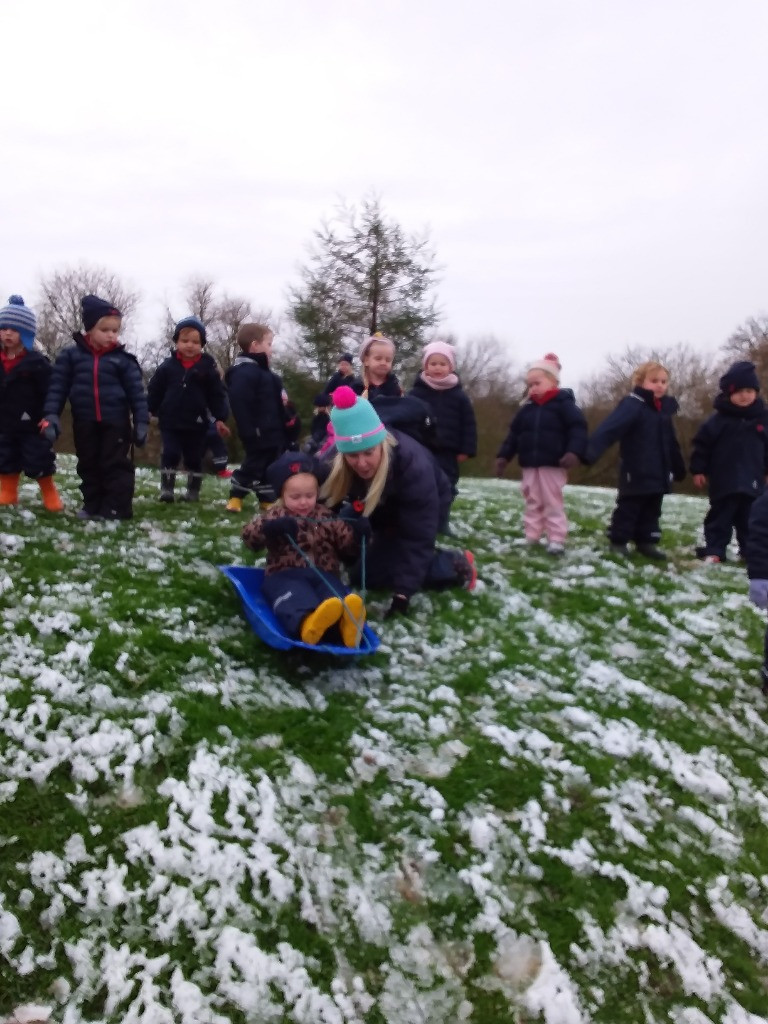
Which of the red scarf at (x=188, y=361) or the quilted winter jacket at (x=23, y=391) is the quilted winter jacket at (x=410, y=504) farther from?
the red scarf at (x=188, y=361)

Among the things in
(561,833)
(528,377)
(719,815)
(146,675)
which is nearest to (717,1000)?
(561,833)

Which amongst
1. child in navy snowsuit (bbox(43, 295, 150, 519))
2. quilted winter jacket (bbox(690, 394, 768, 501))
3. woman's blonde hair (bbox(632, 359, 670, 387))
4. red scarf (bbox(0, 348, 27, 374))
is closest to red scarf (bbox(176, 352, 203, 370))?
child in navy snowsuit (bbox(43, 295, 150, 519))

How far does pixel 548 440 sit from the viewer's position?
301 inches

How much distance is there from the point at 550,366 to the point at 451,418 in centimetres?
112

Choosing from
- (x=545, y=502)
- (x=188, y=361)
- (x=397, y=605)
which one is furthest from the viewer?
(x=188, y=361)

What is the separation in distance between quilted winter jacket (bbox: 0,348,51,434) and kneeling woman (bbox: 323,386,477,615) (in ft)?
10.9

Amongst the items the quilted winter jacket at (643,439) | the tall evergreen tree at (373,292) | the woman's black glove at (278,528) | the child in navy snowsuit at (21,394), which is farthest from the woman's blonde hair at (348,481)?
the tall evergreen tree at (373,292)

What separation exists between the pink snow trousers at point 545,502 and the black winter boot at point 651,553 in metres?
0.88

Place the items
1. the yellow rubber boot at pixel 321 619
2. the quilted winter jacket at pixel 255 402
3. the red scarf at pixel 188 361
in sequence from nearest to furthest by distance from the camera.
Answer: the yellow rubber boot at pixel 321 619, the quilted winter jacket at pixel 255 402, the red scarf at pixel 188 361

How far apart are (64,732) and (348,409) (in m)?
2.55

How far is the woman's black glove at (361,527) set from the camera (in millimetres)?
5211

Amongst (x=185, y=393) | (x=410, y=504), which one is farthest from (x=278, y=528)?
(x=185, y=393)

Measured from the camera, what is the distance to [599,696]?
4.85m

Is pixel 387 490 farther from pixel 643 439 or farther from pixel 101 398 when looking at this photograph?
pixel 643 439
